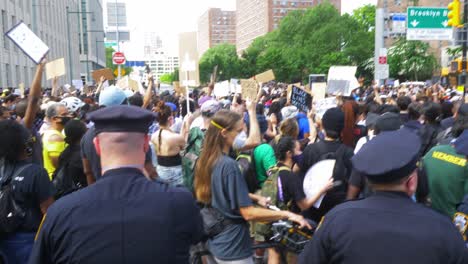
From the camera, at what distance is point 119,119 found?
7.07 ft

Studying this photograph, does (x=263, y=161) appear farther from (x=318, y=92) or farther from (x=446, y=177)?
(x=318, y=92)

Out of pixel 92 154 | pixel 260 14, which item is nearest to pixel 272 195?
pixel 92 154

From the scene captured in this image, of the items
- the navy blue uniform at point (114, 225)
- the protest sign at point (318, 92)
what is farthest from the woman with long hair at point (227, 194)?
the protest sign at point (318, 92)

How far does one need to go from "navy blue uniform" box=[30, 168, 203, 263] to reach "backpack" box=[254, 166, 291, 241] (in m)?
2.52

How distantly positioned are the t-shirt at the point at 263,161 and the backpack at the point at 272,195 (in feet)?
1.58

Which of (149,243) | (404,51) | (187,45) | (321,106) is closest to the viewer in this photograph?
(149,243)

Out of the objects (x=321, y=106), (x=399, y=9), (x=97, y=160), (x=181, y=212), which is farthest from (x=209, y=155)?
(x=399, y=9)

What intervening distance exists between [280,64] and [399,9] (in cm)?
2742

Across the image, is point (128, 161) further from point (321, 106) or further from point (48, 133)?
point (321, 106)

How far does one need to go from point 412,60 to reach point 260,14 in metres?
106

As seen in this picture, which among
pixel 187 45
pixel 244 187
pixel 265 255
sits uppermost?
pixel 187 45

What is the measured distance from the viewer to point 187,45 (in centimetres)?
1052

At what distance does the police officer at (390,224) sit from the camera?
2.11 meters

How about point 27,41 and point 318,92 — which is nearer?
point 27,41
